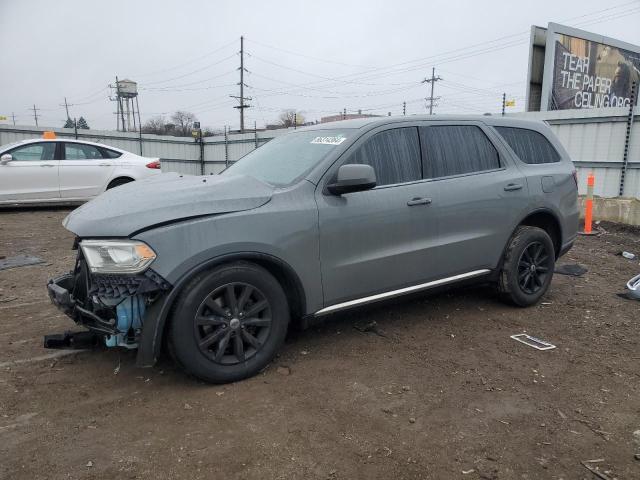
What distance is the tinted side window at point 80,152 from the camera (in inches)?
403

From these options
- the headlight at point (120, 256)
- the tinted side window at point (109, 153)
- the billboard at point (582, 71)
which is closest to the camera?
the headlight at point (120, 256)

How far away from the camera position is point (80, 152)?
10.3 m

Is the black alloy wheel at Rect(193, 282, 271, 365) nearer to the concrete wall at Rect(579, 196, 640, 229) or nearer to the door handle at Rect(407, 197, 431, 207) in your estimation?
the door handle at Rect(407, 197, 431, 207)

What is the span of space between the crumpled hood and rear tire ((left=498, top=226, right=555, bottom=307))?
96.1 inches

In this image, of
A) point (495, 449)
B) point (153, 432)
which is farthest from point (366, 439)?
point (153, 432)

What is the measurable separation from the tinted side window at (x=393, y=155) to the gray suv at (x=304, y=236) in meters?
0.01

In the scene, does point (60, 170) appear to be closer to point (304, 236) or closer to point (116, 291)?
point (116, 291)

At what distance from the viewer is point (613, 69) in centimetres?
1841

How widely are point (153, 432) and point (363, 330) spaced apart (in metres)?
1.94

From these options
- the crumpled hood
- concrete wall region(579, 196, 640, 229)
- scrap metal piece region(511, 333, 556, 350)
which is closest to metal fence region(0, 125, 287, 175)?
concrete wall region(579, 196, 640, 229)

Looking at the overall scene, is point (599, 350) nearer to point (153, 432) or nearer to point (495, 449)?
point (495, 449)

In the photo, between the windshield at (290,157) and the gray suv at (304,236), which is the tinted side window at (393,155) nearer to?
the gray suv at (304,236)

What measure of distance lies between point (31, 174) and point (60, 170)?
0.53 m

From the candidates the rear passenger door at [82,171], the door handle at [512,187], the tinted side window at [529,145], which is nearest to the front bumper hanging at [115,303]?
the door handle at [512,187]
